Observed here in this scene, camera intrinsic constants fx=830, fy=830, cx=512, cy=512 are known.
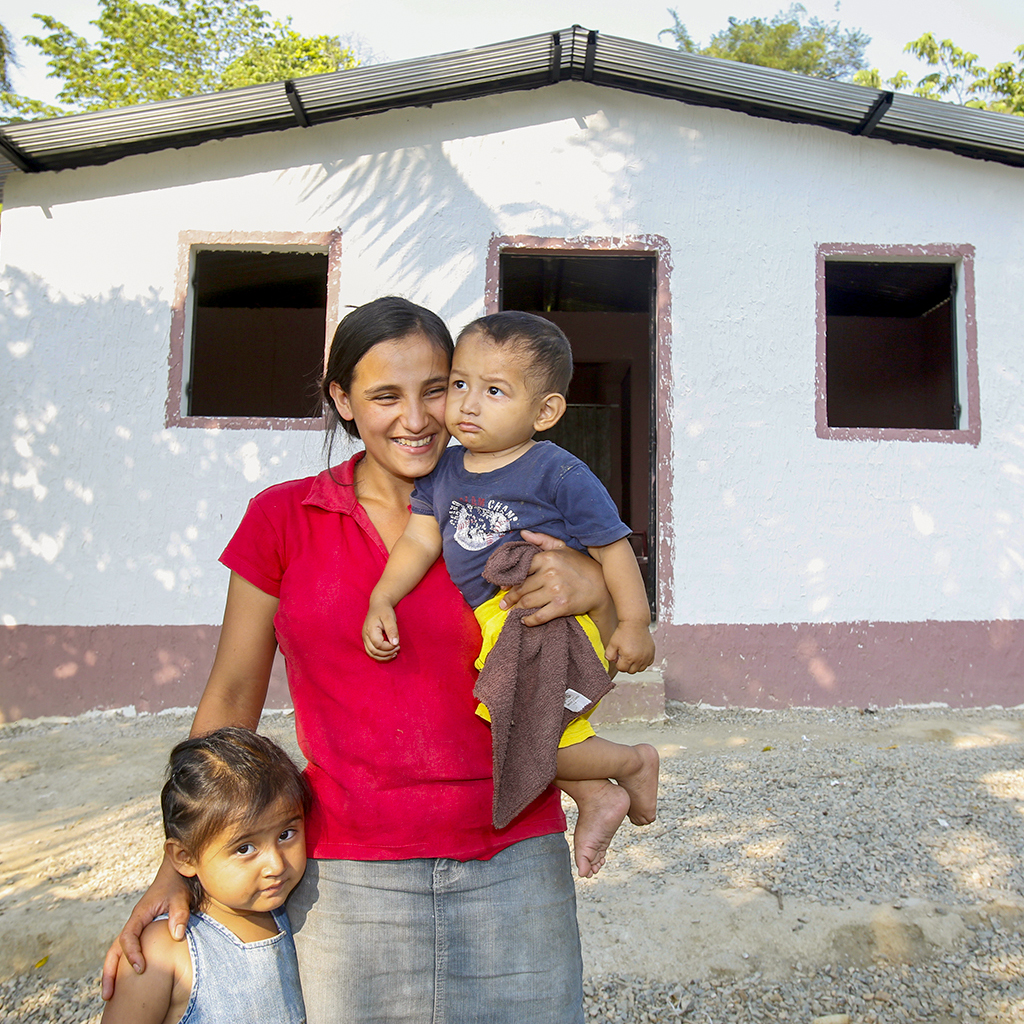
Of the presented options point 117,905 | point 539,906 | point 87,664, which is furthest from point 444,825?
point 87,664

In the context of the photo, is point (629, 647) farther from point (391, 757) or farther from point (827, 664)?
point (827, 664)

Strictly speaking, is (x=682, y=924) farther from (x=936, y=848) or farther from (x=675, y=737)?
(x=675, y=737)

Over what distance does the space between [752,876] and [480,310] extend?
3764mm

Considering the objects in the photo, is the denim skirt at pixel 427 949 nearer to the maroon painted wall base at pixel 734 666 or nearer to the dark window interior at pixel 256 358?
the maroon painted wall base at pixel 734 666

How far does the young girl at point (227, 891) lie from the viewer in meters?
1.33

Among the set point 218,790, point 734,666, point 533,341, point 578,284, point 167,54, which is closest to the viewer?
point 218,790

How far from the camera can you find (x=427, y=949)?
1.31m

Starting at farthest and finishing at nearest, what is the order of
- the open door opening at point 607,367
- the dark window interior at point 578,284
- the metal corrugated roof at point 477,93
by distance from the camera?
the open door opening at point 607,367 < the dark window interior at point 578,284 < the metal corrugated roof at point 477,93

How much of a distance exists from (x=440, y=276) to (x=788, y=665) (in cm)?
346

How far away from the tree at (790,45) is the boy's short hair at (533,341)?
85.0 feet

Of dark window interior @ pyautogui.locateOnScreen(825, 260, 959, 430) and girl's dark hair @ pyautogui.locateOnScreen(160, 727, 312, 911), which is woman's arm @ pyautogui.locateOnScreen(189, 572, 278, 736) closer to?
girl's dark hair @ pyautogui.locateOnScreen(160, 727, 312, 911)

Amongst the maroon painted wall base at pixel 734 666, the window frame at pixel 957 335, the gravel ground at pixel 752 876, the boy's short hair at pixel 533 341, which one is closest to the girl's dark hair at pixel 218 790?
the boy's short hair at pixel 533 341

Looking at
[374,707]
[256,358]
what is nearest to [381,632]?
[374,707]

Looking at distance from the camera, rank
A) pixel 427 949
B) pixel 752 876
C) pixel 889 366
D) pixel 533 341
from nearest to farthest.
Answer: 1. pixel 427 949
2. pixel 533 341
3. pixel 752 876
4. pixel 889 366
